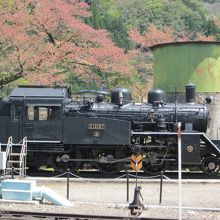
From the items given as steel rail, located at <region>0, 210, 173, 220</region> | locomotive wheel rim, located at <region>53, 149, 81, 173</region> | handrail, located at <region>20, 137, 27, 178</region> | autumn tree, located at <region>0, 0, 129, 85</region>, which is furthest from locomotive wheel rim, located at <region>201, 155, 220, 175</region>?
autumn tree, located at <region>0, 0, 129, 85</region>

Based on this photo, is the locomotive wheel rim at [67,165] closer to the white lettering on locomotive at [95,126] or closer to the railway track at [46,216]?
the white lettering on locomotive at [95,126]

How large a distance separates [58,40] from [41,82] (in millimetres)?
2362

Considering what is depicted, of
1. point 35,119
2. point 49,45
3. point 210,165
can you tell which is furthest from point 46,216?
point 49,45

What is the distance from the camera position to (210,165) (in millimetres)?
15516

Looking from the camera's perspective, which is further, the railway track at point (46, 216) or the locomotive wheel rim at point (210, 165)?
the locomotive wheel rim at point (210, 165)

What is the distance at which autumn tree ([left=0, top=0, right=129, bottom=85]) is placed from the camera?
1956cm

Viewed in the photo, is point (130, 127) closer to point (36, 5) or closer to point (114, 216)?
point (114, 216)

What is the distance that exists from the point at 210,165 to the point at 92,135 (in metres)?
3.96

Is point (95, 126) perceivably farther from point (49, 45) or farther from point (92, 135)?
point (49, 45)

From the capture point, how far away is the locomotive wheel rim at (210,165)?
50.8 ft

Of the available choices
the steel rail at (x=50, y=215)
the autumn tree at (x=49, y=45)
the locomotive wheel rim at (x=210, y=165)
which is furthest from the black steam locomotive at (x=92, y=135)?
the steel rail at (x=50, y=215)

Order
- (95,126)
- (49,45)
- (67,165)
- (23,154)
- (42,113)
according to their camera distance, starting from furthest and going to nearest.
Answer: (49,45)
(67,165)
(42,113)
(95,126)
(23,154)

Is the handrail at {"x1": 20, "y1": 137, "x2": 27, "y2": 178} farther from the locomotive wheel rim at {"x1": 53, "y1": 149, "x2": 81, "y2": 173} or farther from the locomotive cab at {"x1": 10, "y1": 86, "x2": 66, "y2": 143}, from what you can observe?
the locomotive wheel rim at {"x1": 53, "y1": 149, "x2": 81, "y2": 173}

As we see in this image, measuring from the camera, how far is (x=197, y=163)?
1504 centimetres
